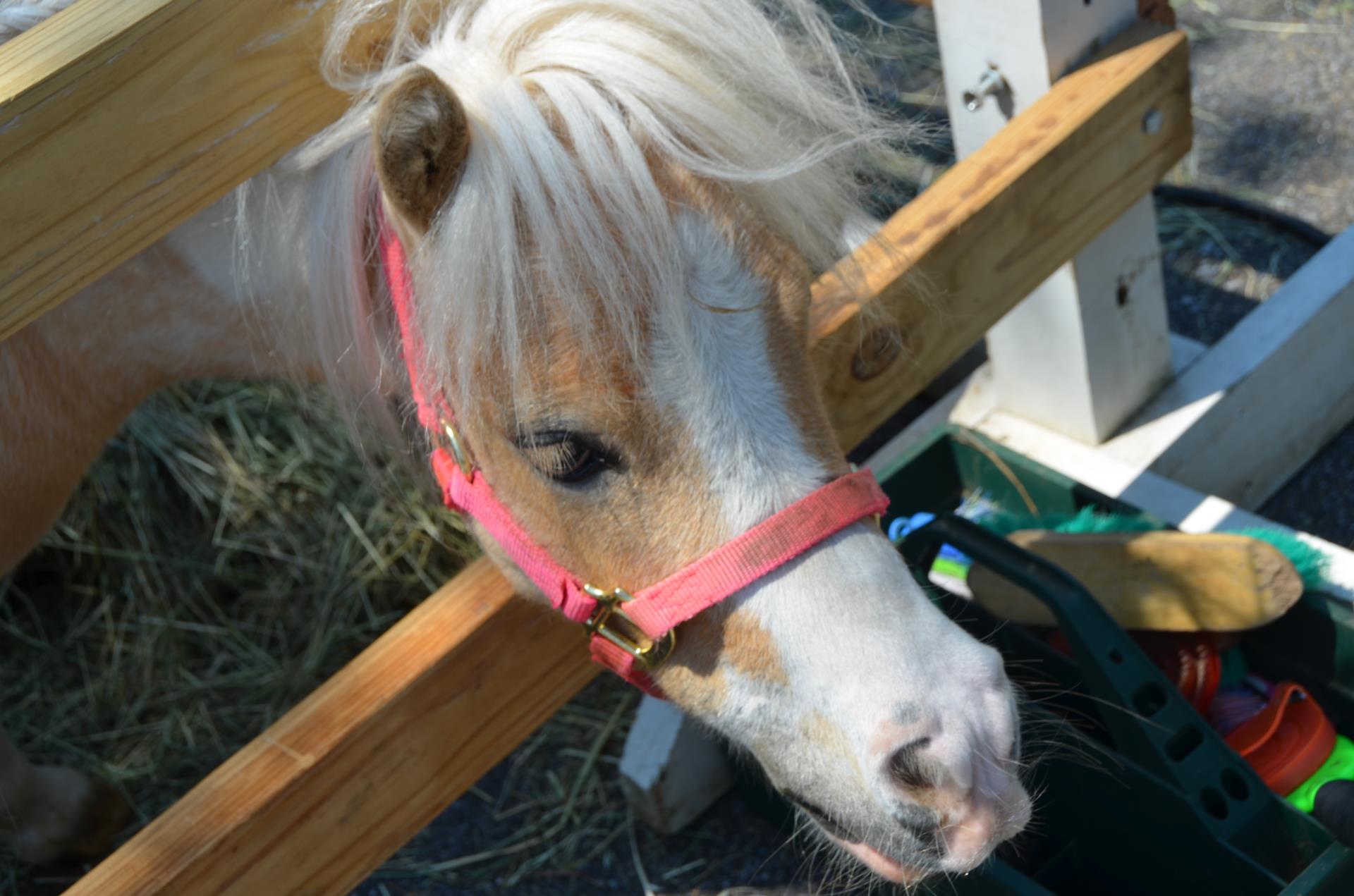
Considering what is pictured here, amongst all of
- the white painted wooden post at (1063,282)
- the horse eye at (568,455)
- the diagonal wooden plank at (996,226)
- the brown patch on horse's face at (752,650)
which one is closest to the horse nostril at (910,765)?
the brown patch on horse's face at (752,650)

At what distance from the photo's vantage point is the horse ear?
102 centimetres

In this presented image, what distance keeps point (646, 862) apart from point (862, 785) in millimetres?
1078

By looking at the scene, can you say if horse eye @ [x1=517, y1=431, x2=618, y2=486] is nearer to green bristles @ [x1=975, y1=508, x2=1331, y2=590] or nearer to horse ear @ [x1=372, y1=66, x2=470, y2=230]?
horse ear @ [x1=372, y1=66, x2=470, y2=230]

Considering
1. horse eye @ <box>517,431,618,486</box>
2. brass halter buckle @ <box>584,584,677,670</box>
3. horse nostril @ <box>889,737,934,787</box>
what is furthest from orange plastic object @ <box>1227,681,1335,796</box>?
horse eye @ <box>517,431,618,486</box>

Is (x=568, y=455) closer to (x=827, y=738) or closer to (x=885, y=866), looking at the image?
(x=827, y=738)

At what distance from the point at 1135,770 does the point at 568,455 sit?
2.72ft

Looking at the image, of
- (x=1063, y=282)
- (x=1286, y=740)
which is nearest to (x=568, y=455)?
(x=1286, y=740)

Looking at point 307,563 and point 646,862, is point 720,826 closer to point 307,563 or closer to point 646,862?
point 646,862

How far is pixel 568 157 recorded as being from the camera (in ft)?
3.70

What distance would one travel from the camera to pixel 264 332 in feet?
4.73

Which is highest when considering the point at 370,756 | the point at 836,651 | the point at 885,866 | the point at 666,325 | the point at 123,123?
the point at 123,123

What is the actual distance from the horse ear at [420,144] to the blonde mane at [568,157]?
0.07 feet

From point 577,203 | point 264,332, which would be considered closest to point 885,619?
point 577,203

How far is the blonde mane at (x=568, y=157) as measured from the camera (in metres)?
1.11
